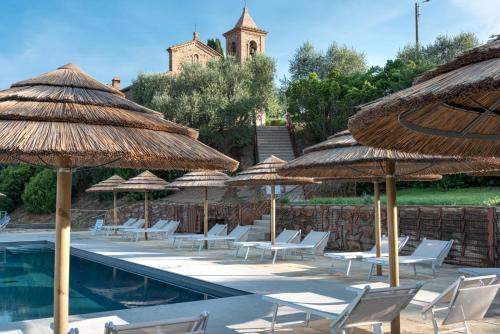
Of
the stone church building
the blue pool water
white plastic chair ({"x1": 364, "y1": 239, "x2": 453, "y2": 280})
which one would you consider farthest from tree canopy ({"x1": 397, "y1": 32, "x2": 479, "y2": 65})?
the blue pool water

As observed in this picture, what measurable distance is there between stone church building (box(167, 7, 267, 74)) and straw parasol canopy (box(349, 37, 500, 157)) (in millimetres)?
33522

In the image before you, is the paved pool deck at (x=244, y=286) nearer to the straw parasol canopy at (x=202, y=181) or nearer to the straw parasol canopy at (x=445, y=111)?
the straw parasol canopy at (x=202, y=181)

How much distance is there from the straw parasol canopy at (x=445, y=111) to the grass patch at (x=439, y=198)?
793 centimetres

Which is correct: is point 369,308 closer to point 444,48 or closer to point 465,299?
point 465,299

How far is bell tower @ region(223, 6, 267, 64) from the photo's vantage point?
39.7 m

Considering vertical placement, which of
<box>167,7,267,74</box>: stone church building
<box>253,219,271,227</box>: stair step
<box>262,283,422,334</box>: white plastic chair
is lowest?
<box>262,283,422,334</box>: white plastic chair

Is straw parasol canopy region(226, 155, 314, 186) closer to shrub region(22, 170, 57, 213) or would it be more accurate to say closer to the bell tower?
shrub region(22, 170, 57, 213)

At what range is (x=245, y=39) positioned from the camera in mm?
39812

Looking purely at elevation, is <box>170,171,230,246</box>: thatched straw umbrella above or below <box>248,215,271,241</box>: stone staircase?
above

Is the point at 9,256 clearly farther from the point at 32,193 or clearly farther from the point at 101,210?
the point at 32,193

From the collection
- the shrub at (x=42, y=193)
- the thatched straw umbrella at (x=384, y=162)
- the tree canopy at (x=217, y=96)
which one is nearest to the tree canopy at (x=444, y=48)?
the tree canopy at (x=217, y=96)

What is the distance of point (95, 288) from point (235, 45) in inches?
1276

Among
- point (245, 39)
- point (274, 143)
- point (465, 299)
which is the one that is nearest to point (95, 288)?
point (465, 299)

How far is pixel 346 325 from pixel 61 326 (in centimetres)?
257
